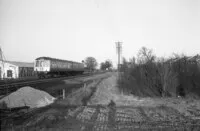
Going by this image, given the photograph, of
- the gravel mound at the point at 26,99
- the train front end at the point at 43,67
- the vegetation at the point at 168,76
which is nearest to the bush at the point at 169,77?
the vegetation at the point at 168,76

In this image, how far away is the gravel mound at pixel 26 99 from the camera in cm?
834

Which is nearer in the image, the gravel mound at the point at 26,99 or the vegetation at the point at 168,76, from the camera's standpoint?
the gravel mound at the point at 26,99

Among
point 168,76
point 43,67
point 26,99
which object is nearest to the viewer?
point 26,99

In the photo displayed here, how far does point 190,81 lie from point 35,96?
35.3 ft

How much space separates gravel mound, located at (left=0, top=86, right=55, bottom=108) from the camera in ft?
27.4

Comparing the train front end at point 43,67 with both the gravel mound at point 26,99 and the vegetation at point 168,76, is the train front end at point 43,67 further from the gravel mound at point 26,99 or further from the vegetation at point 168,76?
the vegetation at point 168,76

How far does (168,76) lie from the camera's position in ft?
35.4

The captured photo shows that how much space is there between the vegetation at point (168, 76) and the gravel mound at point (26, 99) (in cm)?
679

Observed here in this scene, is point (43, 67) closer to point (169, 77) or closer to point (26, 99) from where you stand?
point (26, 99)

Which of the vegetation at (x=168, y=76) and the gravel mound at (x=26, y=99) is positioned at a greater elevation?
the vegetation at (x=168, y=76)

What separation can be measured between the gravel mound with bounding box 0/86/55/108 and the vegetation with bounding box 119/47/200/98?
6.79 meters

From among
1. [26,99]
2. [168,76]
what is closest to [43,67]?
[26,99]

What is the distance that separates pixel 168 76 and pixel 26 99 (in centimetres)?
936

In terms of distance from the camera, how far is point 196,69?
36.7 feet
